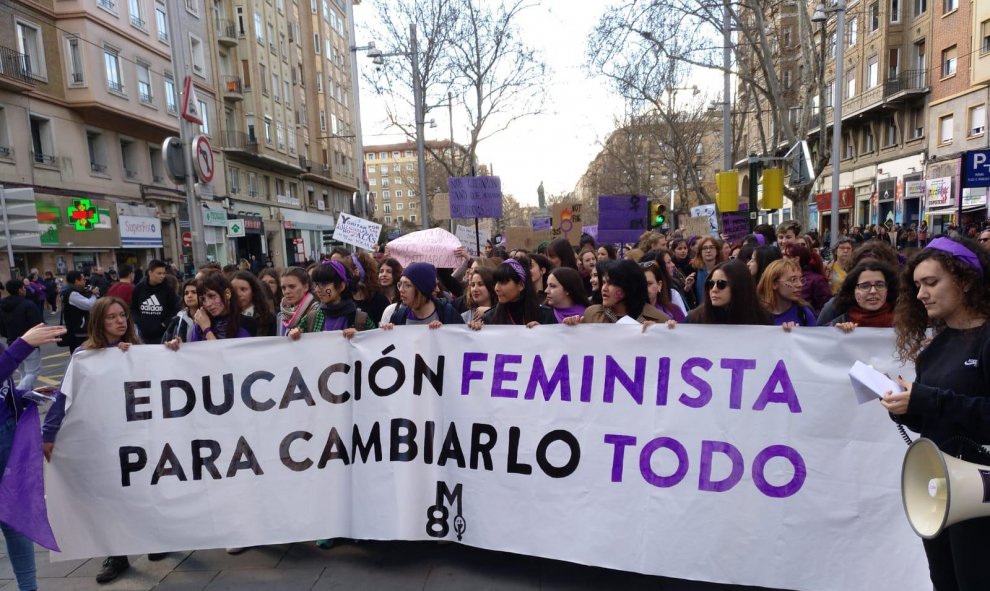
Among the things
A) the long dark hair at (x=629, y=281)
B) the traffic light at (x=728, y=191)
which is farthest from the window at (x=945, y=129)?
the long dark hair at (x=629, y=281)

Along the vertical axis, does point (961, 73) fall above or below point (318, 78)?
below

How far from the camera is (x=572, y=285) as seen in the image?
13.9ft

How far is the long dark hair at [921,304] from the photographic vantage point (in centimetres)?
210

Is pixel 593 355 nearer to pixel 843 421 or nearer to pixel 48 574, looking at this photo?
pixel 843 421

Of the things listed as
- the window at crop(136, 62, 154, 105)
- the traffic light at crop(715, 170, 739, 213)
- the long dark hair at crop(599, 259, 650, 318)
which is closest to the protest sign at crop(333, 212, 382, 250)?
the traffic light at crop(715, 170, 739, 213)

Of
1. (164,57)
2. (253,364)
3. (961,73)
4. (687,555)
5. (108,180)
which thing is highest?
(164,57)

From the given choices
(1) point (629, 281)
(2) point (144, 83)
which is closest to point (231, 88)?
(2) point (144, 83)

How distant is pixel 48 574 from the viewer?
3658 millimetres

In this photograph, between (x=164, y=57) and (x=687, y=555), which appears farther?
(x=164, y=57)

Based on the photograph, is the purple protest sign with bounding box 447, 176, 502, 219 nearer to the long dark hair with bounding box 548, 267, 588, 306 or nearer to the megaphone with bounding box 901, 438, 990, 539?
the long dark hair with bounding box 548, 267, 588, 306

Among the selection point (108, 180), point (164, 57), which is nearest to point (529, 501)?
point (108, 180)

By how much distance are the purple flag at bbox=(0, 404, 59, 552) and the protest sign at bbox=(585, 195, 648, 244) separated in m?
8.80

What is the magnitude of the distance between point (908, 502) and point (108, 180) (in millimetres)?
27584

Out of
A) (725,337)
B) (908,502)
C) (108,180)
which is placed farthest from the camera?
(108,180)
